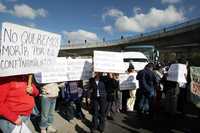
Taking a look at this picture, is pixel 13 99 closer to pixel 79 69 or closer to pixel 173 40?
pixel 79 69

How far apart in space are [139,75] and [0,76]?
6.53 metres

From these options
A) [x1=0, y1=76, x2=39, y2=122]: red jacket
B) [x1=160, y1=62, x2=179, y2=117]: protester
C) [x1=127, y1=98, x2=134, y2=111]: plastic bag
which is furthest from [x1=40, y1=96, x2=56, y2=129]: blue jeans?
[x1=160, y1=62, x2=179, y2=117]: protester

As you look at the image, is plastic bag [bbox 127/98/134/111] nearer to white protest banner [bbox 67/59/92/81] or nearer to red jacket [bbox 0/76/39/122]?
white protest banner [bbox 67/59/92/81]

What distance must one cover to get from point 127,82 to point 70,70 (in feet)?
11.9

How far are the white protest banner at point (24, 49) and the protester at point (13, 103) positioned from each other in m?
0.16

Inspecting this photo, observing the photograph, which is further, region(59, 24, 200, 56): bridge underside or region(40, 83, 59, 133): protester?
region(59, 24, 200, 56): bridge underside

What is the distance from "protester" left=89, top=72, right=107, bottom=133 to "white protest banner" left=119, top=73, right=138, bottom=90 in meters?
3.61

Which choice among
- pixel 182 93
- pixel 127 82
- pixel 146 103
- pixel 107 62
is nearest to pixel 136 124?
pixel 146 103

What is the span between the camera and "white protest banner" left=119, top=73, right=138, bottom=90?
10.8 m

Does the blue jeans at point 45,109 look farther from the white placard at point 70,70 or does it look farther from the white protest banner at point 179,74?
the white protest banner at point 179,74

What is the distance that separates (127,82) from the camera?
35.8 feet

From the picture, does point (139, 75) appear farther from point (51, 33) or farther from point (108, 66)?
point (51, 33)

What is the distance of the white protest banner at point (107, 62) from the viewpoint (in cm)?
745

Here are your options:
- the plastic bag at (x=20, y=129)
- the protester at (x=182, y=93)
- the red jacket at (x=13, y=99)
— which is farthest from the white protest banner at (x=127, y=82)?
the plastic bag at (x=20, y=129)
